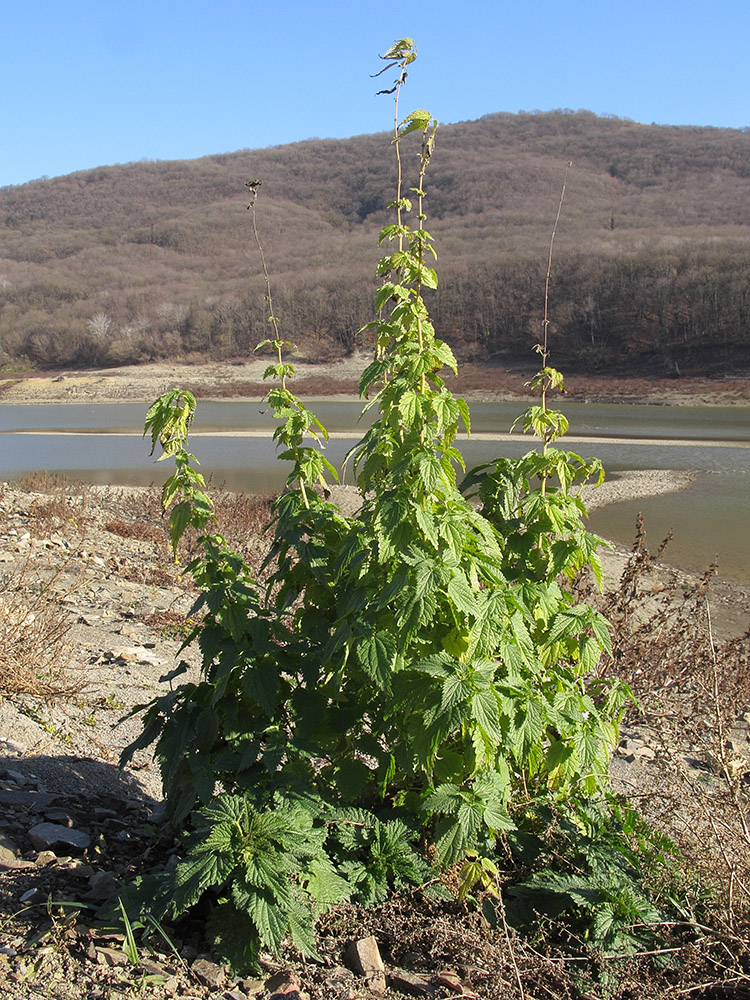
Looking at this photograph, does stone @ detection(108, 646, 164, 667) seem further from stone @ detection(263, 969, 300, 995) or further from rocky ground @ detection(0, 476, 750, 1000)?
stone @ detection(263, 969, 300, 995)

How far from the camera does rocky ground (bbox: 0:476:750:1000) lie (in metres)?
2.34

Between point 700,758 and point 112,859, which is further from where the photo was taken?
point 700,758

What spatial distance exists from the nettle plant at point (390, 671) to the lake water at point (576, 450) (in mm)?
10485

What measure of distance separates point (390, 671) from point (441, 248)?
4085 inches

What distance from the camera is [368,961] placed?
2480 mm

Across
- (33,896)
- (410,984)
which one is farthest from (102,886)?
(410,984)

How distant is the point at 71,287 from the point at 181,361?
48.4m

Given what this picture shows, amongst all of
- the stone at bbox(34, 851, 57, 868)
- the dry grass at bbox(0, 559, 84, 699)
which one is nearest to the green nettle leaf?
the stone at bbox(34, 851, 57, 868)

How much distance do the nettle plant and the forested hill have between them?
46.0 feet

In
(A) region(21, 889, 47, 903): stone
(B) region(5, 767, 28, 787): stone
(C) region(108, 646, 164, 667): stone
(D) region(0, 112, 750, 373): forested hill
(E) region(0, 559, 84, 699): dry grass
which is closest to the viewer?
(A) region(21, 889, 47, 903): stone

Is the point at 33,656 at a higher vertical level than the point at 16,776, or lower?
higher

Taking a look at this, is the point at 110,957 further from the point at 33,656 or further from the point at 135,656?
the point at 135,656

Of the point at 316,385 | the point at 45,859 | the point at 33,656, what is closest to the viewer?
the point at 45,859

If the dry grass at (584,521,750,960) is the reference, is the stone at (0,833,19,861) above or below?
above
